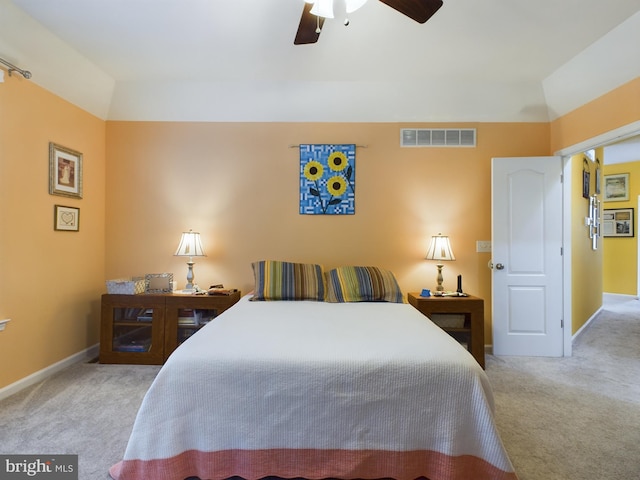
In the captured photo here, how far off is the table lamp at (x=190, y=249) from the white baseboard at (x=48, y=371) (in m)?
1.13

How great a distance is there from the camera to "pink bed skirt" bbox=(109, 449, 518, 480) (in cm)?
128

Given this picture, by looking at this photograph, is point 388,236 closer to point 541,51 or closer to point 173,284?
point 541,51

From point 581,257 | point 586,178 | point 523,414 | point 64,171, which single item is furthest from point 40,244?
point 586,178

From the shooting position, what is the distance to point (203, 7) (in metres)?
2.06

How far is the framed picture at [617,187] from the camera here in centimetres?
564

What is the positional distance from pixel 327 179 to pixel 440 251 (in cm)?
139

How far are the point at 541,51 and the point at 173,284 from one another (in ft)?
13.3

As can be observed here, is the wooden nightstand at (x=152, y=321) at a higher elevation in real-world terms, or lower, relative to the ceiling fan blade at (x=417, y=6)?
lower

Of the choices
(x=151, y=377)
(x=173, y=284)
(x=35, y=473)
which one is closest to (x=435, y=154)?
(x=173, y=284)

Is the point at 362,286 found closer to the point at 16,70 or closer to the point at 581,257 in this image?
the point at 581,257

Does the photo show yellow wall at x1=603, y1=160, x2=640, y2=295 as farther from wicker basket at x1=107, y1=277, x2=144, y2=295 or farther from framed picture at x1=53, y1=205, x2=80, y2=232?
framed picture at x1=53, y1=205, x2=80, y2=232

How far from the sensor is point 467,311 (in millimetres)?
2707

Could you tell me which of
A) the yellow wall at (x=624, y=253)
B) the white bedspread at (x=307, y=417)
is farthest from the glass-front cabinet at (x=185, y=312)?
the yellow wall at (x=624, y=253)

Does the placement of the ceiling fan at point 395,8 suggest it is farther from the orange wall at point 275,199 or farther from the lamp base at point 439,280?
the lamp base at point 439,280
